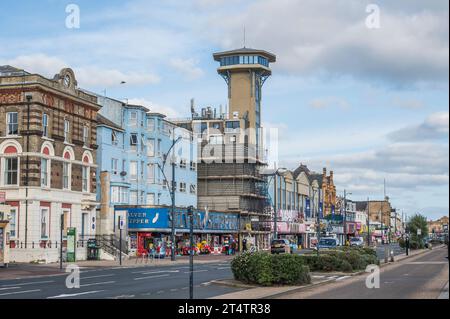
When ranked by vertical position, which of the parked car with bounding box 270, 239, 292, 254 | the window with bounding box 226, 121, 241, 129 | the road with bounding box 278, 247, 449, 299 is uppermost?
the window with bounding box 226, 121, 241, 129

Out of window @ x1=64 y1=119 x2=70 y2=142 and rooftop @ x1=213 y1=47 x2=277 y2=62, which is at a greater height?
rooftop @ x1=213 y1=47 x2=277 y2=62

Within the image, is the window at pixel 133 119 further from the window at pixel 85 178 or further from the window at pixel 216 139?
the window at pixel 216 139

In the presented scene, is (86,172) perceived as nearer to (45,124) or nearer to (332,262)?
(45,124)

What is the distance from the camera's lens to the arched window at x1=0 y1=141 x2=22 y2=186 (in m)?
48.7

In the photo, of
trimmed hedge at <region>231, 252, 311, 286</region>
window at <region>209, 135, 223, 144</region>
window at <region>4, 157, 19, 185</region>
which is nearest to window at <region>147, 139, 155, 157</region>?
window at <region>4, 157, 19, 185</region>

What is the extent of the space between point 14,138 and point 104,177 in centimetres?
1258

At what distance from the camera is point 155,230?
63.3 m

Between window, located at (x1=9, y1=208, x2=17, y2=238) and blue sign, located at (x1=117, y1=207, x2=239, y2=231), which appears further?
blue sign, located at (x1=117, y1=207, x2=239, y2=231)

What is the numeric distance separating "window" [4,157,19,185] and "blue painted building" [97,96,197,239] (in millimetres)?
11564

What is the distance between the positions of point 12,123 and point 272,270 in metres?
29.1

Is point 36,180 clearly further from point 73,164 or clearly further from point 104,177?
point 104,177

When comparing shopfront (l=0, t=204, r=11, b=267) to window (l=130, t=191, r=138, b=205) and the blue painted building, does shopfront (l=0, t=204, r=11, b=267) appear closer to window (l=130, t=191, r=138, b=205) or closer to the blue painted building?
the blue painted building

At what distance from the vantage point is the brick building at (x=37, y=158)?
48000 mm
